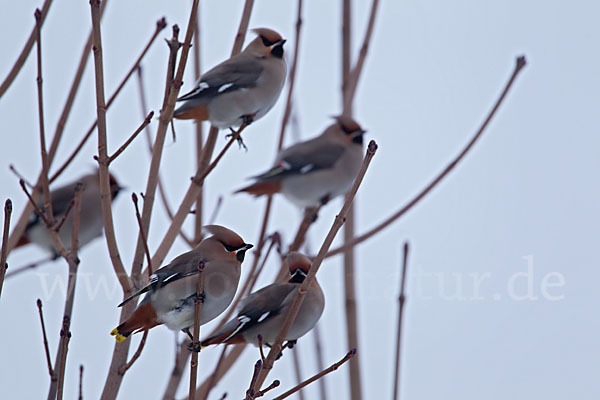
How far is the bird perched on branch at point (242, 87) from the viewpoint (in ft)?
11.5

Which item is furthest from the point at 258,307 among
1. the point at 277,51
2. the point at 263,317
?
the point at 277,51

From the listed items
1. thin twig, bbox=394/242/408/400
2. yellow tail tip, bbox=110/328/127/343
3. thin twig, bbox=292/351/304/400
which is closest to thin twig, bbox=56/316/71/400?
yellow tail tip, bbox=110/328/127/343

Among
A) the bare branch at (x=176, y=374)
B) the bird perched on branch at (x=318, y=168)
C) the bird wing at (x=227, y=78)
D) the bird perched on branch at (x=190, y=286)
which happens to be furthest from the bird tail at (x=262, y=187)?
the bird perched on branch at (x=190, y=286)

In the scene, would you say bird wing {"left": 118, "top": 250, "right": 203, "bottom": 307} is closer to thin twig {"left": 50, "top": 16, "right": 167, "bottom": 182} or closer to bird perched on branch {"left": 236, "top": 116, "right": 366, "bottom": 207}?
thin twig {"left": 50, "top": 16, "right": 167, "bottom": 182}

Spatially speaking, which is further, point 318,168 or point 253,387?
point 318,168

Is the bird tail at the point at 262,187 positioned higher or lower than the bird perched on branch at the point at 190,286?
higher

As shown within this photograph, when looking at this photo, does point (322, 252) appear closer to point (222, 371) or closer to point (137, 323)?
point (137, 323)

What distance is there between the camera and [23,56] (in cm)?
248

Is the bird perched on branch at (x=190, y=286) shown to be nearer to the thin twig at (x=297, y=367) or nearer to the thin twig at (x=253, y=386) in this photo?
the thin twig at (x=253, y=386)

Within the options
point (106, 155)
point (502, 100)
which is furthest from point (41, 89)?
point (502, 100)

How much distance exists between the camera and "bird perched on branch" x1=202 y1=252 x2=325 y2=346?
2.78m

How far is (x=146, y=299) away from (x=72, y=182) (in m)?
3.20

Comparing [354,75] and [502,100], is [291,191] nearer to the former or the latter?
[354,75]

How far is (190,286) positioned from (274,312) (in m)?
0.49
